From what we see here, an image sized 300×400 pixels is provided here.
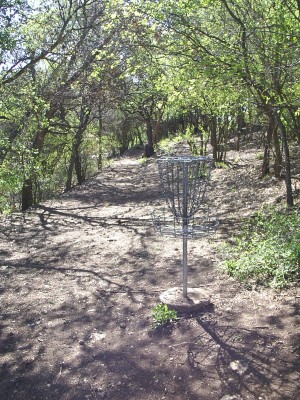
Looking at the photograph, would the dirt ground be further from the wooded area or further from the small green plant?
the wooded area

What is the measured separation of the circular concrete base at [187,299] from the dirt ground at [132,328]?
0.10 m

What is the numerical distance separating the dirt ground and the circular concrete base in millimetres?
100

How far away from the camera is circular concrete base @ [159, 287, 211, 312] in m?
4.41

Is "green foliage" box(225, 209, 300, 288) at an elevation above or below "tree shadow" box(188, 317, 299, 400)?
above

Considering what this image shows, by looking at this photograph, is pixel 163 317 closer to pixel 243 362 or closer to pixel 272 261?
pixel 243 362

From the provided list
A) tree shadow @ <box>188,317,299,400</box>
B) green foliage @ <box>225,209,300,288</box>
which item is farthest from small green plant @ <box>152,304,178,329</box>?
green foliage @ <box>225,209,300,288</box>

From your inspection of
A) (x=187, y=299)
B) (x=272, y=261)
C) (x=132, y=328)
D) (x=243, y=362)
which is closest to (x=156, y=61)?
(x=272, y=261)

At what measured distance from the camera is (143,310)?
4.71 m

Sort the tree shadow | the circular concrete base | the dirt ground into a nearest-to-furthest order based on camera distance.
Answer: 1. the tree shadow
2. the dirt ground
3. the circular concrete base

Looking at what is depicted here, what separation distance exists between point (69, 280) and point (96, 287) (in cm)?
63

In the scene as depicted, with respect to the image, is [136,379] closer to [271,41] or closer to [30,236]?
[271,41]

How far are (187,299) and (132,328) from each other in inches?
28.3

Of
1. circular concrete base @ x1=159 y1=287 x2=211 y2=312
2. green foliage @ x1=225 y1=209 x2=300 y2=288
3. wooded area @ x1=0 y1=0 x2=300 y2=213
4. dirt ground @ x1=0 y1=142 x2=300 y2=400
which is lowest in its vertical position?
dirt ground @ x1=0 y1=142 x2=300 y2=400

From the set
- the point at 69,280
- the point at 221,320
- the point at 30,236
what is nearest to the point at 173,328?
the point at 221,320
